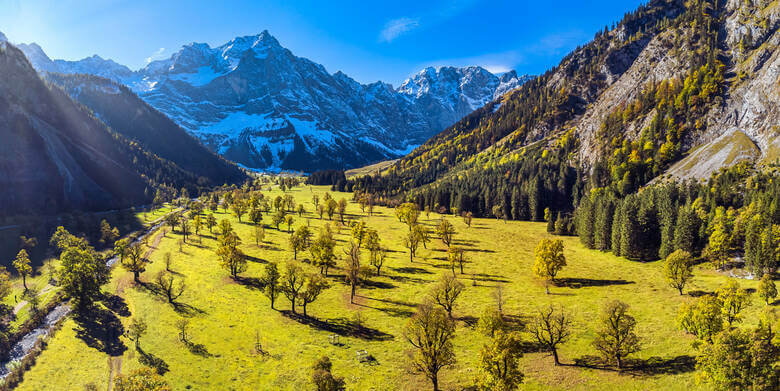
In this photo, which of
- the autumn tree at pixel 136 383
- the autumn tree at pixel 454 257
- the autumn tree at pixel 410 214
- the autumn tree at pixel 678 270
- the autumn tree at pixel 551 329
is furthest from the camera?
the autumn tree at pixel 410 214

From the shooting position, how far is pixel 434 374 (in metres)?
45.7

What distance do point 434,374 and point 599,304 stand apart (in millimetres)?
47062

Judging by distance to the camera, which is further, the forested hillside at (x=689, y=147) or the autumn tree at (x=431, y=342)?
the forested hillside at (x=689, y=147)

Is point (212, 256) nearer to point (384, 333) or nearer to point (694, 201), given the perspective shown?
point (384, 333)

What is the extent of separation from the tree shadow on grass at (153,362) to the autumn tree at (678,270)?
105 metres

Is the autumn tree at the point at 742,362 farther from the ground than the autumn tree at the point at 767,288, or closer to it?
closer to it

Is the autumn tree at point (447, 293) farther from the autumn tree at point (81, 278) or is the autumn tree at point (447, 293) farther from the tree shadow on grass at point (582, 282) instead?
the autumn tree at point (81, 278)

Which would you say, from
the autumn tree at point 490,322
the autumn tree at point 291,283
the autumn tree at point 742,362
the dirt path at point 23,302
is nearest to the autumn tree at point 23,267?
the dirt path at point 23,302

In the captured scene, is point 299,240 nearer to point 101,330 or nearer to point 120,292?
point 120,292

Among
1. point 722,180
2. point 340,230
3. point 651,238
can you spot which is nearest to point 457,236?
point 340,230

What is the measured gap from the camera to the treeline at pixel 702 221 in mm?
79750

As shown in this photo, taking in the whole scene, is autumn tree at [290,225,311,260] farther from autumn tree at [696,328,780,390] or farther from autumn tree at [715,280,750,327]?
autumn tree at [715,280,750,327]

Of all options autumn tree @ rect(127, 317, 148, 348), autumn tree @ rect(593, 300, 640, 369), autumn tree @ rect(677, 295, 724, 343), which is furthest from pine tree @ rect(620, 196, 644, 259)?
autumn tree @ rect(127, 317, 148, 348)

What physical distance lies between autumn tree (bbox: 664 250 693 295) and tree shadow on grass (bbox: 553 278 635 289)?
11.0 m
